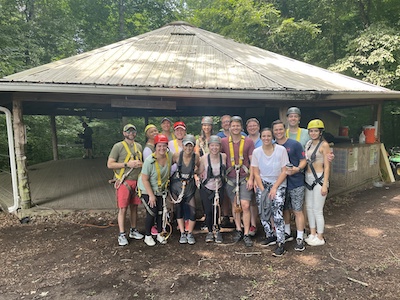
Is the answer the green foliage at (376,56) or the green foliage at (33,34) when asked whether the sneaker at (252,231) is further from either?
the green foliage at (33,34)

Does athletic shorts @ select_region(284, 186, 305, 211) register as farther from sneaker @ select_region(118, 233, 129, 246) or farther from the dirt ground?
sneaker @ select_region(118, 233, 129, 246)

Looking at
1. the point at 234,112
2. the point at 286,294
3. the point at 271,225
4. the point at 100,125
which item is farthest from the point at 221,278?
the point at 100,125

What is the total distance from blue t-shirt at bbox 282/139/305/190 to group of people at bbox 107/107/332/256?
1 centimetres

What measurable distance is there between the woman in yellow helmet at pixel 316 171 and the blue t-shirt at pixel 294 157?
0.14m

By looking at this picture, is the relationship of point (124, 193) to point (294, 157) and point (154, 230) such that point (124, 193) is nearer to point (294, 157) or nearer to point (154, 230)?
point (154, 230)

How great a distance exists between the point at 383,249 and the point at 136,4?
2289cm

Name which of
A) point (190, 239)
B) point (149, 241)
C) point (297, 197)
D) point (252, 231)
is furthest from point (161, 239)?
point (297, 197)

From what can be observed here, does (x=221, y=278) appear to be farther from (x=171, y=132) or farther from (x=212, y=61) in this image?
(x=212, y=61)

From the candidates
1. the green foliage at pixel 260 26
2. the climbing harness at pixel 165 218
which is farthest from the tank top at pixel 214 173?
the green foliage at pixel 260 26

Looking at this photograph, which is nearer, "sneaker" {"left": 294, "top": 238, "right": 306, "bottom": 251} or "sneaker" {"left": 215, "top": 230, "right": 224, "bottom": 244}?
"sneaker" {"left": 294, "top": 238, "right": 306, "bottom": 251}

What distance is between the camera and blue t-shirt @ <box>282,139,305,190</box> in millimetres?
3658

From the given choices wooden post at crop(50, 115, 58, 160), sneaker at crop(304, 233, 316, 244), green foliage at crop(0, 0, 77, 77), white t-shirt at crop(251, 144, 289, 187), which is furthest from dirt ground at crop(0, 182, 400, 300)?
green foliage at crop(0, 0, 77, 77)

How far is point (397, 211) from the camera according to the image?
5410 mm

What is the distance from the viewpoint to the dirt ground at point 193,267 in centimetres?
289
